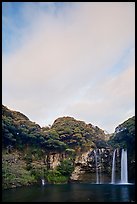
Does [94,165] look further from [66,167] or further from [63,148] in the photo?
[63,148]

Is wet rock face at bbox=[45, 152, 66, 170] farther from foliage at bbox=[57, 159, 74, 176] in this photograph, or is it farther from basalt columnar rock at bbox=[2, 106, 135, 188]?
foliage at bbox=[57, 159, 74, 176]

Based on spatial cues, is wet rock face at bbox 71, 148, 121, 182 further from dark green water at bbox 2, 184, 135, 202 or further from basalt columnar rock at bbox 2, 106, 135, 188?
dark green water at bbox 2, 184, 135, 202

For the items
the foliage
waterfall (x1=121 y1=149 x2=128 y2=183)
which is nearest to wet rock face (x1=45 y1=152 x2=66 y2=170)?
the foliage

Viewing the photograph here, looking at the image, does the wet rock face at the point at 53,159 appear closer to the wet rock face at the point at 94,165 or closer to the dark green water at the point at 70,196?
the wet rock face at the point at 94,165

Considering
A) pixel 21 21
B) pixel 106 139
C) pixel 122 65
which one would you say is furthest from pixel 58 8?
pixel 106 139

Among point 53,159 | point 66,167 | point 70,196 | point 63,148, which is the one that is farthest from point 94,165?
point 70,196

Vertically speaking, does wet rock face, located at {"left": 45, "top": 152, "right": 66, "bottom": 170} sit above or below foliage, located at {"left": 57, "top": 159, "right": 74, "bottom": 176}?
above

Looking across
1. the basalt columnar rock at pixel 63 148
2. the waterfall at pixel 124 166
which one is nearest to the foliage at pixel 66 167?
the basalt columnar rock at pixel 63 148

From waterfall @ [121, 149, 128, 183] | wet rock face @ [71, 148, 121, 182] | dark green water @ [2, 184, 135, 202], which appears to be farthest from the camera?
wet rock face @ [71, 148, 121, 182]

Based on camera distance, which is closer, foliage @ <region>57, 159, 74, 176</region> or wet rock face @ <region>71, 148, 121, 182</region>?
foliage @ <region>57, 159, 74, 176</region>

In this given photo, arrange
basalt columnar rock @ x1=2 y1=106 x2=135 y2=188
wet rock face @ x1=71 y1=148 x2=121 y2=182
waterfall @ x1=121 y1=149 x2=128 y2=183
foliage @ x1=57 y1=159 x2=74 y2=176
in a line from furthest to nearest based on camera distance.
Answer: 1. wet rock face @ x1=71 y1=148 x2=121 y2=182
2. foliage @ x1=57 y1=159 x2=74 y2=176
3. waterfall @ x1=121 y1=149 x2=128 y2=183
4. basalt columnar rock @ x1=2 y1=106 x2=135 y2=188

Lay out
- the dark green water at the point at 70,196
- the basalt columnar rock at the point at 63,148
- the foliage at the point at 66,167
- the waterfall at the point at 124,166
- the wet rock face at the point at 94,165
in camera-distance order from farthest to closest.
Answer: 1. the wet rock face at the point at 94,165
2. the foliage at the point at 66,167
3. the waterfall at the point at 124,166
4. the basalt columnar rock at the point at 63,148
5. the dark green water at the point at 70,196
